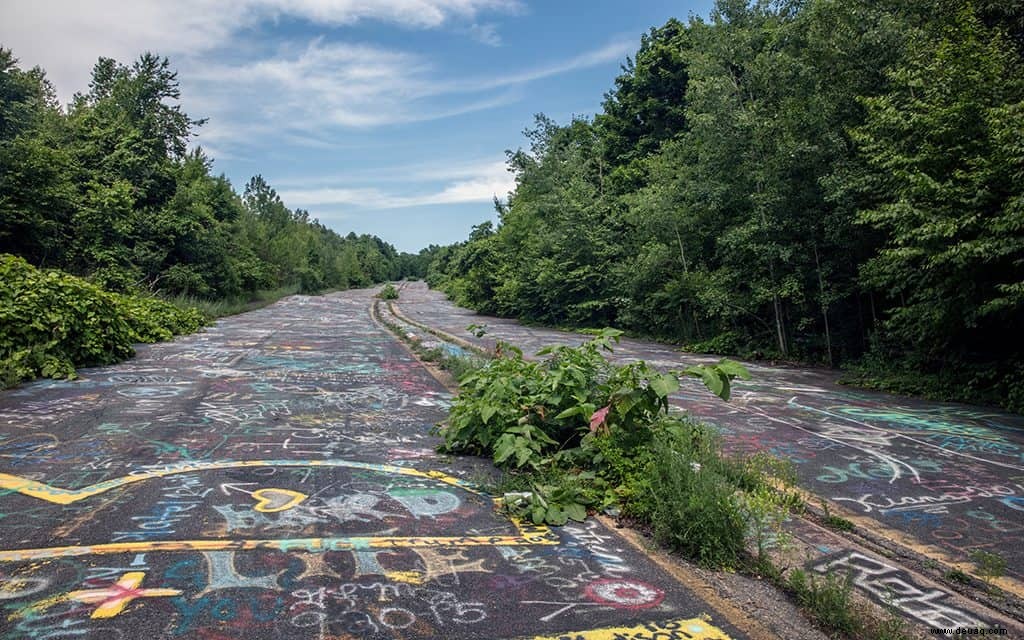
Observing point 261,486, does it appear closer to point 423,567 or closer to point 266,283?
point 423,567

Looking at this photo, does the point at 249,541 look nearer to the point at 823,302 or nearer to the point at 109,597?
the point at 109,597

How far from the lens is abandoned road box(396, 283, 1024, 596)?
441 centimetres

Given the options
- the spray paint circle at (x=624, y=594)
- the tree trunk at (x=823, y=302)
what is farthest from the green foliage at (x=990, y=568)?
the tree trunk at (x=823, y=302)

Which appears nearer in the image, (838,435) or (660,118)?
(838,435)

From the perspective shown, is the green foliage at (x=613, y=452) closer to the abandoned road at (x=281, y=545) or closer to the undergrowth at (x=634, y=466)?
the undergrowth at (x=634, y=466)

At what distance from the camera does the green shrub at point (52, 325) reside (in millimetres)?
9656

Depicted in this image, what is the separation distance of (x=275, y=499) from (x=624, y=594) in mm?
2709

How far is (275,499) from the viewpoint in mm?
4582

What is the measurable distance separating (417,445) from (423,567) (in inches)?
117

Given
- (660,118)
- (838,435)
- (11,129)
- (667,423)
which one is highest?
(660,118)

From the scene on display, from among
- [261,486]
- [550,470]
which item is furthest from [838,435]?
[261,486]

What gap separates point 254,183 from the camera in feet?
210

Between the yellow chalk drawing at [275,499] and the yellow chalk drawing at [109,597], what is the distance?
3.86 ft

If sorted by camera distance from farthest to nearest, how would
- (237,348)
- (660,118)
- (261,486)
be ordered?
(660,118) < (237,348) < (261,486)
